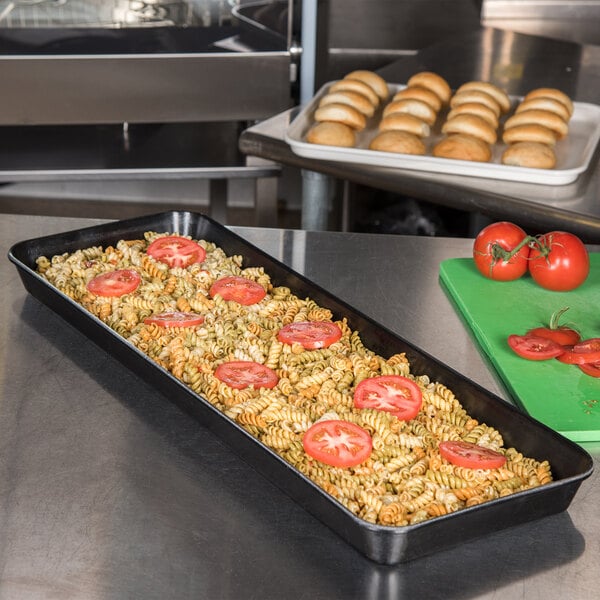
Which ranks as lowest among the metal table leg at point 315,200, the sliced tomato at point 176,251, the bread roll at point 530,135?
the metal table leg at point 315,200

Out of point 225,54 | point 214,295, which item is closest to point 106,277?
point 214,295

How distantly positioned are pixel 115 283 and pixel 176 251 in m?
0.13

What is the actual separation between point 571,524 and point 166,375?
1.42 feet

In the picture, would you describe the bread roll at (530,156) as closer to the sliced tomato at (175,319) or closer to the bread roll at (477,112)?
the bread roll at (477,112)

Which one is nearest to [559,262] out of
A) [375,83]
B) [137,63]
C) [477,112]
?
[477,112]

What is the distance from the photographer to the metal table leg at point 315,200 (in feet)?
6.93

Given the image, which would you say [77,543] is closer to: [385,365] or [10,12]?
[385,365]

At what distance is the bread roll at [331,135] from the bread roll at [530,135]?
0.32 m

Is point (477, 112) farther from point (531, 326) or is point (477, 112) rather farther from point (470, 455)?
point (470, 455)

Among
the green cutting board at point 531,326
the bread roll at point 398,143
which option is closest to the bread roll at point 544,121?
the bread roll at point 398,143

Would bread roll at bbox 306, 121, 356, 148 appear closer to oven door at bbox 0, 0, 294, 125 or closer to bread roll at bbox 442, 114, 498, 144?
bread roll at bbox 442, 114, 498, 144

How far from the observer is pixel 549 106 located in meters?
2.09

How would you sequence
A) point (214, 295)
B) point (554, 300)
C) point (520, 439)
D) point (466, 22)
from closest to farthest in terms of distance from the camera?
point (520, 439)
point (214, 295)
point (554, 300)
point (466, 22)

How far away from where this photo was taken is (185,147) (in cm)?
263
